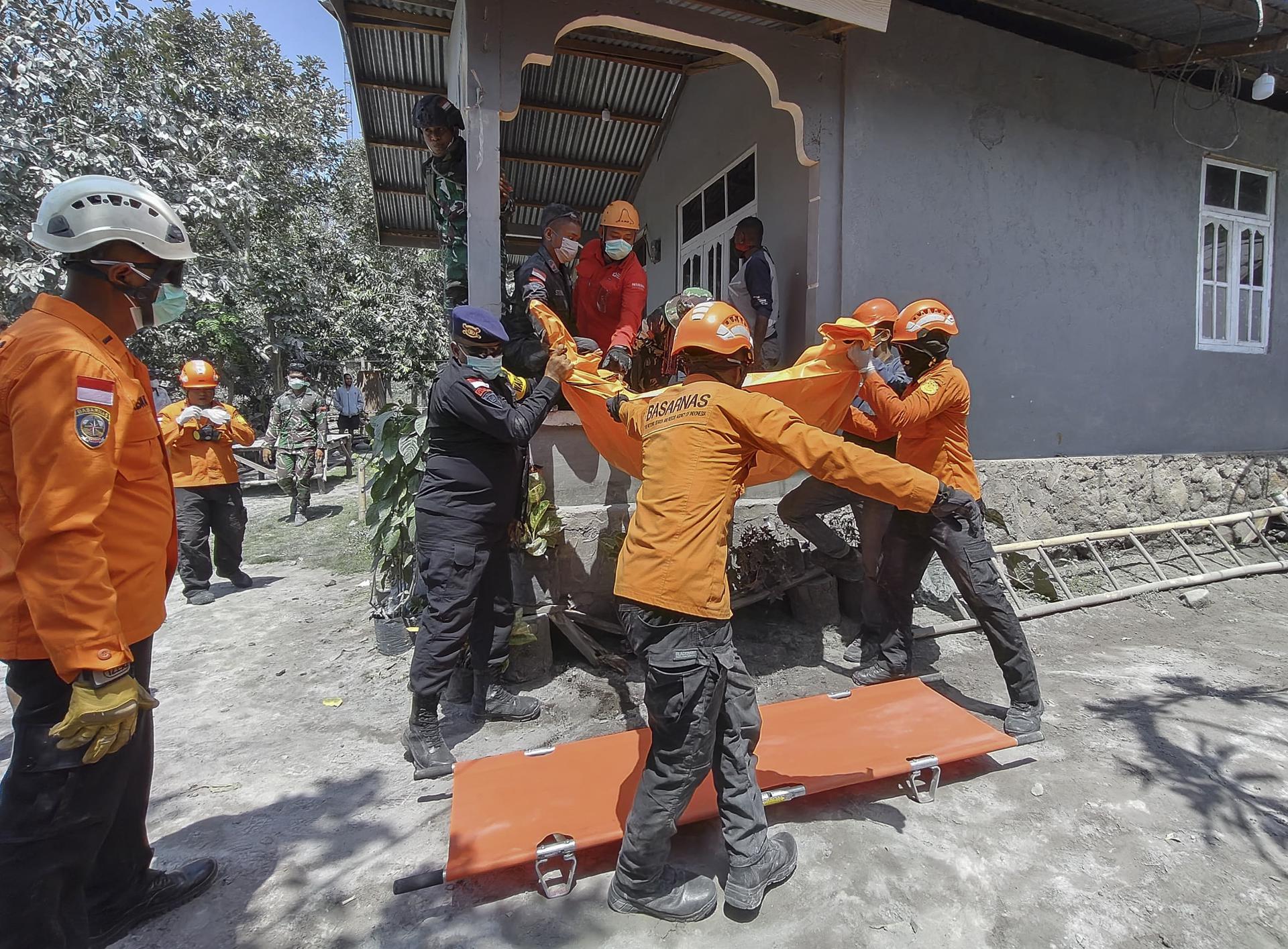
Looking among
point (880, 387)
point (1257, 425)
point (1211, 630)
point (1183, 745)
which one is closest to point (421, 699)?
point (880, 387)

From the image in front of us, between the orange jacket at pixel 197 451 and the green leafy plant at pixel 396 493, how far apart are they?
2261mm

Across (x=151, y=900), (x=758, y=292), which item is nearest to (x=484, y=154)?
(x=758, y=292)

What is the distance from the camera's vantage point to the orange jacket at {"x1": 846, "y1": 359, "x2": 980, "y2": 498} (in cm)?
336

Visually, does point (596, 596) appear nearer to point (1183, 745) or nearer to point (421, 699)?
point (421, 699)

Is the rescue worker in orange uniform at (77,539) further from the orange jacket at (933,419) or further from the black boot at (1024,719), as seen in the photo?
the black boot at (1024,719)

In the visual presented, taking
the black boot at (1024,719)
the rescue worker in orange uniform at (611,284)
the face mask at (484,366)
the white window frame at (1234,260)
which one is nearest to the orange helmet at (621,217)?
the rescue worker in orange uniform at (611,284)

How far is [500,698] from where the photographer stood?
12.1 ft

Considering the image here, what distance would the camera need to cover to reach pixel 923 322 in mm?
3492

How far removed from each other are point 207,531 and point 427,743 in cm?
419

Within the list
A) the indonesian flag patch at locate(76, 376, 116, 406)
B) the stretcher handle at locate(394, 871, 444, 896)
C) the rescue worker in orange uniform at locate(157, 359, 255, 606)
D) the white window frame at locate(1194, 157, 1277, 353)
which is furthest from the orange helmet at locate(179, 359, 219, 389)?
the white window frame at locate(1194, 157, 1277, 353)

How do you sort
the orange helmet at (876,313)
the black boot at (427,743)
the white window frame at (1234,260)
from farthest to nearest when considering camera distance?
the white window frame at (1234,260) → the orange helmet at (876,313) → the black boot at (427,743)

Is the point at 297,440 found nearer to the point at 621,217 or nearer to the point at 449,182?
the point at 449,182

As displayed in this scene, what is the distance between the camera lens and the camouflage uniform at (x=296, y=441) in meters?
9.39

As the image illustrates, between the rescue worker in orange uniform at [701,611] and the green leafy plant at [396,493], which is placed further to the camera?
the green leafy plant at [396,493]
